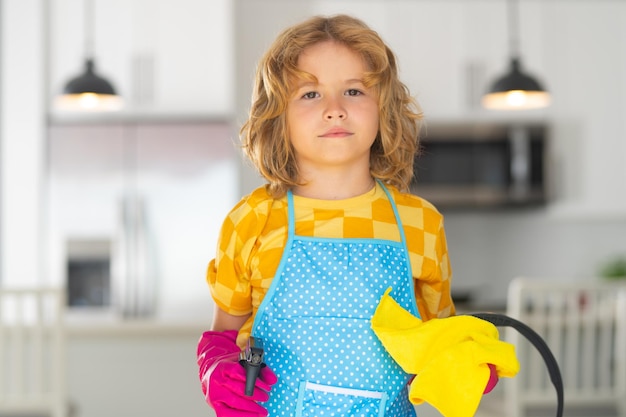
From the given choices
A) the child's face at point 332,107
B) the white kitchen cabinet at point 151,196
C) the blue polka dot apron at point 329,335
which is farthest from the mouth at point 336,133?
the white kitchen cabinet at point 151,196

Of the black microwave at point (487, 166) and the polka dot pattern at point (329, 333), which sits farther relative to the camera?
the black microwave at point (487, 166)

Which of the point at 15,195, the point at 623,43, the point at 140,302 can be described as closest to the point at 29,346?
the point at 140,302

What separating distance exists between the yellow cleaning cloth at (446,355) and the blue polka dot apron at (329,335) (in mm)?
54

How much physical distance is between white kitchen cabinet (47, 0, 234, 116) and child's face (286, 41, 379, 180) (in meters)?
3.01

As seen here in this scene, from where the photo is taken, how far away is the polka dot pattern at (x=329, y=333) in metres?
1.02

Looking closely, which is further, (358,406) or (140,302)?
(140,302)

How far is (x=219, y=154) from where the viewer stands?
13.1 ft

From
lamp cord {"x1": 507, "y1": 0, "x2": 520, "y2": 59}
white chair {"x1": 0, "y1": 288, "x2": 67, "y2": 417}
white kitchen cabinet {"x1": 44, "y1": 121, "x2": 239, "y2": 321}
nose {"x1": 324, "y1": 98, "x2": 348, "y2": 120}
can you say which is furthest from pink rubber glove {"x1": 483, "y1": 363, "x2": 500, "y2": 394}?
lamp cord {"x1": 507, "y1": 0, "x2": 520, "y2": 59}

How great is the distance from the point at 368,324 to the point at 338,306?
0.04m

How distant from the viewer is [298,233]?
1082 millimetres

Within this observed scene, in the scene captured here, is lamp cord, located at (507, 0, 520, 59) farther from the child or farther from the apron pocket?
the apron pocket

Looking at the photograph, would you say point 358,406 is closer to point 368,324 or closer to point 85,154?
point 368,324

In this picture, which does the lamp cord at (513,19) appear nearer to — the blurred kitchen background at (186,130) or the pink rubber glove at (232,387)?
the blurred kitchen background at (186,130)

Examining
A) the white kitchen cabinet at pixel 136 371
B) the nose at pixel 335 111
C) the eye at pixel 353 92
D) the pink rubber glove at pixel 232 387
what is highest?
the eye at pixel 353 92
